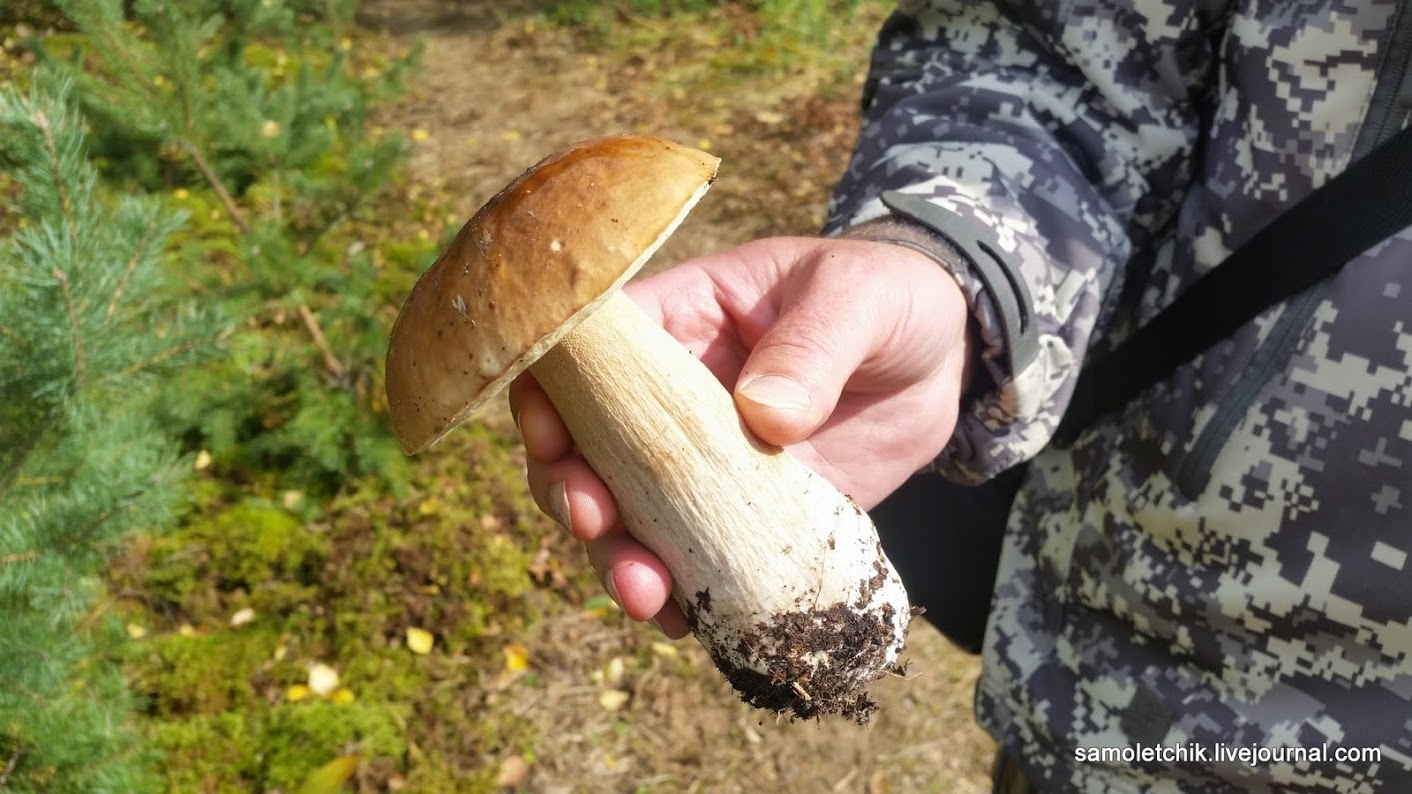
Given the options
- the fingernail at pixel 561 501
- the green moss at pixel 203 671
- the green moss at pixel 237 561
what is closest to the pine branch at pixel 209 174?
the green moss at pixel 237 561

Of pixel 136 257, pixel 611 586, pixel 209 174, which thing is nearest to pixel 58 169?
pixel 136 257

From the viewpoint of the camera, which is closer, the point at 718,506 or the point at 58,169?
the point at 718,506

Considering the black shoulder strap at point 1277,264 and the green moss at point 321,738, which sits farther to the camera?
the green moss at point 321,738

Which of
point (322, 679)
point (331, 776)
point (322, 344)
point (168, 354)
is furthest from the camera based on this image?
point (322, 344)

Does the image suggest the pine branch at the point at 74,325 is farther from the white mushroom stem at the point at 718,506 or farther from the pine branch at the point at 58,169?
the white mushroom stem at the point at 718,506

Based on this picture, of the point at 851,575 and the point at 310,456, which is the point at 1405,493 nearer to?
the point at 851,575

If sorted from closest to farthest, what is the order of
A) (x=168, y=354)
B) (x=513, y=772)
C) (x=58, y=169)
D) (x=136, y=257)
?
(x=58, y=169) → (x=136, y=257) → (x=168, y=354) → (x=513, y=772)

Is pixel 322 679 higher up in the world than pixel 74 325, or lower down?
lower down

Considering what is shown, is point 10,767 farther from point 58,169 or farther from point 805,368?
point 805,368
